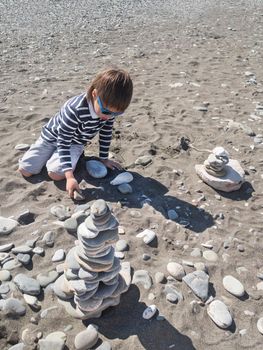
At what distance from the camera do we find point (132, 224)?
434 centimetres

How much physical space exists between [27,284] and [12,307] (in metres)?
0.25

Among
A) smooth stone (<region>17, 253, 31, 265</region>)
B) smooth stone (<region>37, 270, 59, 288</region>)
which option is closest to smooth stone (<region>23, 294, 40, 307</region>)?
smooth stone (<region>37, 270, 59, 288</region>)

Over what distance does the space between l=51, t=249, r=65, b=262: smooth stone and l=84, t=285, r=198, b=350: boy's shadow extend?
0.71 m

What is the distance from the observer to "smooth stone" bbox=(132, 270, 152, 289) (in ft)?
11.9

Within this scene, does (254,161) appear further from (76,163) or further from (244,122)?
(76,163)

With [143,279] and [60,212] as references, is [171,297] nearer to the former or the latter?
[143,279]

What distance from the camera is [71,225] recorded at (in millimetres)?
4070

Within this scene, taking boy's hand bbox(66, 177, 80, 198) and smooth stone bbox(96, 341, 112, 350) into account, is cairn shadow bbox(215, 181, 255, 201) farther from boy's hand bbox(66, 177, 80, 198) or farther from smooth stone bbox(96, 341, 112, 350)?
smooth stone bbox(96, 341, 112, 350)

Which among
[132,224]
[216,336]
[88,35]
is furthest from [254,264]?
[88,35]

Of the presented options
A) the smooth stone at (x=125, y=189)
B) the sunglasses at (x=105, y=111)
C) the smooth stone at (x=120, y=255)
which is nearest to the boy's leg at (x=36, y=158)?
the smooth stone at (x=125, y=189)

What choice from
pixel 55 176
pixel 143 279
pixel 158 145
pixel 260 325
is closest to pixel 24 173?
pixel 55 176

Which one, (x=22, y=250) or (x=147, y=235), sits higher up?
(x=22, y=250)

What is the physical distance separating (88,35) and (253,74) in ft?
16.8

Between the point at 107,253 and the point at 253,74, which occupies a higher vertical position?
the point at 107,253
